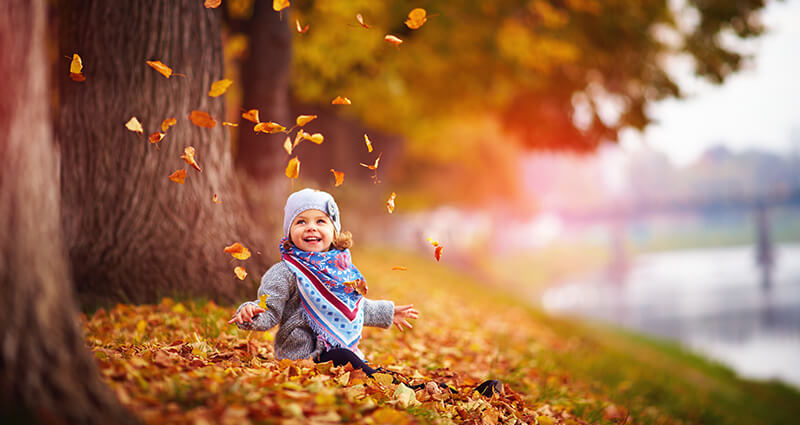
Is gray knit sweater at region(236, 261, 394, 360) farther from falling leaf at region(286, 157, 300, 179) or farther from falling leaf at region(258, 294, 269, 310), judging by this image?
falling leaf at region(286, 157, 300, 179)

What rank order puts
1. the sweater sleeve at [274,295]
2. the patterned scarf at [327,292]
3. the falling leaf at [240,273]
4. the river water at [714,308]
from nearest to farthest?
the sweater sleeve at [274,295]
the patterned scarf at [327,292]
the falling leaf at [240,273]
the river water at [714,308]

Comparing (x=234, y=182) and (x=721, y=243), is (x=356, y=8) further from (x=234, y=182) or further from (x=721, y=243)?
(x=721, y=243)

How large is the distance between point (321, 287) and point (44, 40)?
5.67 feet

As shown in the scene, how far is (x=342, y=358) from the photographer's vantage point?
3168 millimetres

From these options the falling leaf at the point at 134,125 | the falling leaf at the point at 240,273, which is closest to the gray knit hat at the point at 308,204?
the falling leaf at the point at 240,273

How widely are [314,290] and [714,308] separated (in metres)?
24.7

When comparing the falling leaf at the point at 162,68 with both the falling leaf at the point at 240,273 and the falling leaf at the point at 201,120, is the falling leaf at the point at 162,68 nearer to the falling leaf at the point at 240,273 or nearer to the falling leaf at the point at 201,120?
the falling leaf at the point at 201,120

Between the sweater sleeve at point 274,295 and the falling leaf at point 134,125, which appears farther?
the falling leaf at point 134,125

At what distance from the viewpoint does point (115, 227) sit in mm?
4375

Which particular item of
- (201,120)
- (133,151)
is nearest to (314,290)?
(201,120)

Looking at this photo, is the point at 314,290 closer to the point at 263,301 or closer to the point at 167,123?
the point at 263,301

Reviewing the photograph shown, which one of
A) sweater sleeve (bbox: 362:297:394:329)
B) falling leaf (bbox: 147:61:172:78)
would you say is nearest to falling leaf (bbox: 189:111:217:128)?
falling leaf (bbox: 147:61:172:78)

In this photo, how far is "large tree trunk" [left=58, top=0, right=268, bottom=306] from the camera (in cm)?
432

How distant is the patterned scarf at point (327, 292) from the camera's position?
315 centimetres
